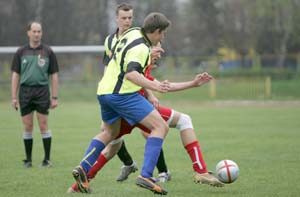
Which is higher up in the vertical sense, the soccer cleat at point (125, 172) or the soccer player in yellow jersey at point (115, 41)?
the soccer player in yellow jersey at point (115, 41)

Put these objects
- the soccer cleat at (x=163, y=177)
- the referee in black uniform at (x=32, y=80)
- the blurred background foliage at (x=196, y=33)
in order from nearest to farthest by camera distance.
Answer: the soccer cleat at (x=163, y=177), the referee in black uniform at (x=32, y=80), the blurred background foliage at (x=196, y=33)

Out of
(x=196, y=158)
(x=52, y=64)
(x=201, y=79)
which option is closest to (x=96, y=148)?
(x=196, y=158)

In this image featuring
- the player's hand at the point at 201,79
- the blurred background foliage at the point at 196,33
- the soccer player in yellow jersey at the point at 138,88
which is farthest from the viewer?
the blurred background foliage at the point at 196,33

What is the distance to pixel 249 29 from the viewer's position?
4981 centimetres

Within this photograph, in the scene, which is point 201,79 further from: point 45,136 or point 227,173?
point 45,136

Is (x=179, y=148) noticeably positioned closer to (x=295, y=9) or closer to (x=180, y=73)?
(x=180, y=73)

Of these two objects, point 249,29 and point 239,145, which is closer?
point 239,145

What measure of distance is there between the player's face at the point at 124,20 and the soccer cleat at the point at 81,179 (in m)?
1.85

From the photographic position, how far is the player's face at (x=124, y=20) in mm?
8057

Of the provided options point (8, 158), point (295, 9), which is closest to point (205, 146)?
point (8, 158)

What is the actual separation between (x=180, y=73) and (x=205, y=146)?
26.0m

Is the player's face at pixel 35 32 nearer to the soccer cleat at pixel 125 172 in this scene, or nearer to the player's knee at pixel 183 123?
the soccer cleat at pixel 125 172

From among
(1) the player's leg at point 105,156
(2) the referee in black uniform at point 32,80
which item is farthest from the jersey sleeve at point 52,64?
(1) the player's leg at point 105,156

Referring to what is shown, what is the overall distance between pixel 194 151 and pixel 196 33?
4429cm
